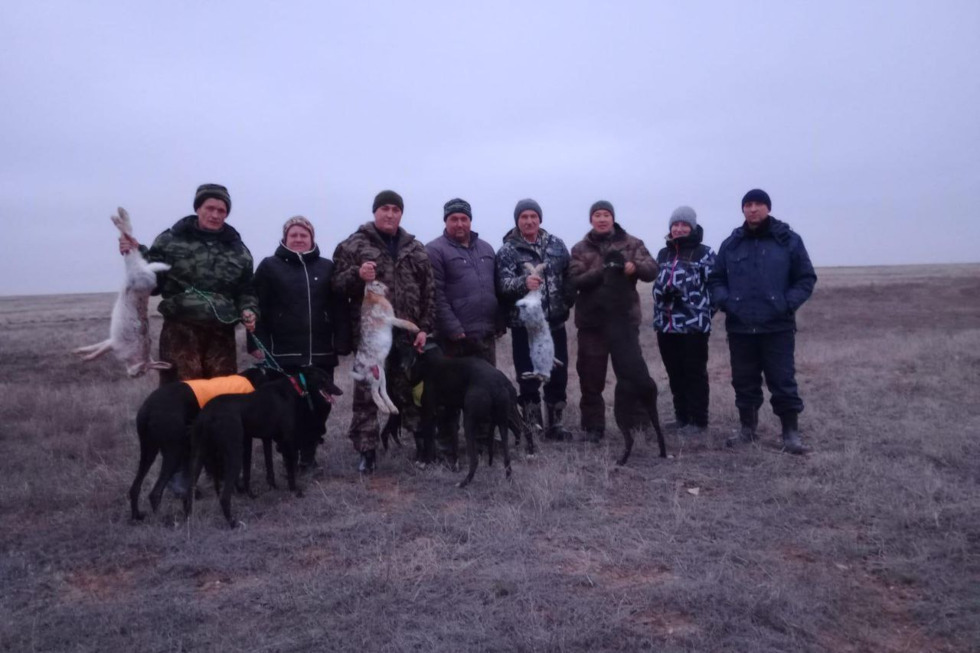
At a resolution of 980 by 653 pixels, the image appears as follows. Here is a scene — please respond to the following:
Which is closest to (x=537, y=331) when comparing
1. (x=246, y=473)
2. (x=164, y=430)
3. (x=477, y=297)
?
(x=477, y=297)

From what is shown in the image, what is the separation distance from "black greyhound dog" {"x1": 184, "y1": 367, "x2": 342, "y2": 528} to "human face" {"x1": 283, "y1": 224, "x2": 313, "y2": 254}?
0.98m

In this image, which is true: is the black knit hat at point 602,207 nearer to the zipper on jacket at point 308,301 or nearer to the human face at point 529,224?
the human face at point 529,224

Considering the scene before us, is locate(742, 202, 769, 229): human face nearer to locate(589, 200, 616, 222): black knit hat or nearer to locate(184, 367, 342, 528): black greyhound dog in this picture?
locate(589, 200, 616, 222): black knit hat

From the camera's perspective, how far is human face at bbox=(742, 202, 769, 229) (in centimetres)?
604

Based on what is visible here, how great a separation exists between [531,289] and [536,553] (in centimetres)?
257

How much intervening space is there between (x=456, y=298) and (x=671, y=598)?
10.6 ft

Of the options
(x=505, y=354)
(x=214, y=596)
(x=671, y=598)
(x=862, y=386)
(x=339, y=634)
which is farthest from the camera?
(x=505, y=354)

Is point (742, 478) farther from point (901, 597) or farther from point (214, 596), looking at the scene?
point (214, 596)

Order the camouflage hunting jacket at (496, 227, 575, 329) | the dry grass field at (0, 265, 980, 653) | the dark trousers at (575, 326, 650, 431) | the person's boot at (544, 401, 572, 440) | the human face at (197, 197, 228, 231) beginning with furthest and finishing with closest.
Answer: the person's boot at (544, 401, 572, 440) < the dark trousers at (575, 326, 650, 431) < the camouflage hunting jacket at (496, 227, 575, 329) < the human face at (197, 197, 228, 231) < the dry grass field at (0, 265, 980, 653)

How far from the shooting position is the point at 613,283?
6.27 meters

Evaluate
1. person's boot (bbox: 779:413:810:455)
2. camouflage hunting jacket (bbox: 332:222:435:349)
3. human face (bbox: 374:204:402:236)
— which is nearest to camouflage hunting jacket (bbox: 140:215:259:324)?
camouflage hunting jacket (bbox: 332:222:435:349)

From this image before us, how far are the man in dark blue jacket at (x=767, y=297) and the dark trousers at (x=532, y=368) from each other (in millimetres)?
1522

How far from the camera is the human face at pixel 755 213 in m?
6.04

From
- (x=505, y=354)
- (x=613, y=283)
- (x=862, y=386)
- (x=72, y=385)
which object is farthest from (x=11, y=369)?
(x=862, y=386)
